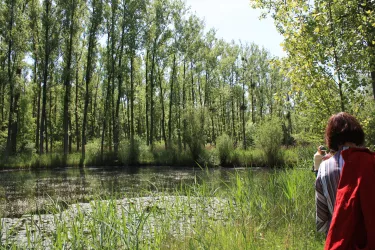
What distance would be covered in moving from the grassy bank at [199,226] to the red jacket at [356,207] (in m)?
1.88

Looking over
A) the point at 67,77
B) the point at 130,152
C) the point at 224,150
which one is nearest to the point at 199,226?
the point at 224,150

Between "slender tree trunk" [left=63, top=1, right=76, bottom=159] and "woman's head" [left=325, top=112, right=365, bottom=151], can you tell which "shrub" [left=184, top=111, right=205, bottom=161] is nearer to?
"slender tree trunk" [left=63, top=1, right=76, bottom=159]

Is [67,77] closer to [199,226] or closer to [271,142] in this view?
[271,142]

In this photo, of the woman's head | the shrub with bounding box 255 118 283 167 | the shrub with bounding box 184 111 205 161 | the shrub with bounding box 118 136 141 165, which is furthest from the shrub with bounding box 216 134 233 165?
the woman's head

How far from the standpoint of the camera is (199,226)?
4465 mm

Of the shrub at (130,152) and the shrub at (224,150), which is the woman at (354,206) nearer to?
the shrub at (224,150)

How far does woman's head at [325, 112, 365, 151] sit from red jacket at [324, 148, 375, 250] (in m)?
0.33

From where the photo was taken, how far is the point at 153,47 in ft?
108

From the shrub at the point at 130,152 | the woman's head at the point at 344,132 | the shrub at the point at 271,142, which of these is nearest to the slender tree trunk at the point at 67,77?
the shrub at the point at 130,152

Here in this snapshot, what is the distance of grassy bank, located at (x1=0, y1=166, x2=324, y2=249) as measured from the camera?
3.64m

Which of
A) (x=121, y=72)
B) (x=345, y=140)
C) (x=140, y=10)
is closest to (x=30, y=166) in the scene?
(x=121, y=72)

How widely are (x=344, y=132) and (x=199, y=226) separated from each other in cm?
271

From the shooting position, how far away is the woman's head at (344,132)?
89.4 inches

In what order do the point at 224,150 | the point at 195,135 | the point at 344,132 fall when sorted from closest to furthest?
the point at 344,132 < the point at 224,150 < the point at 195,135
